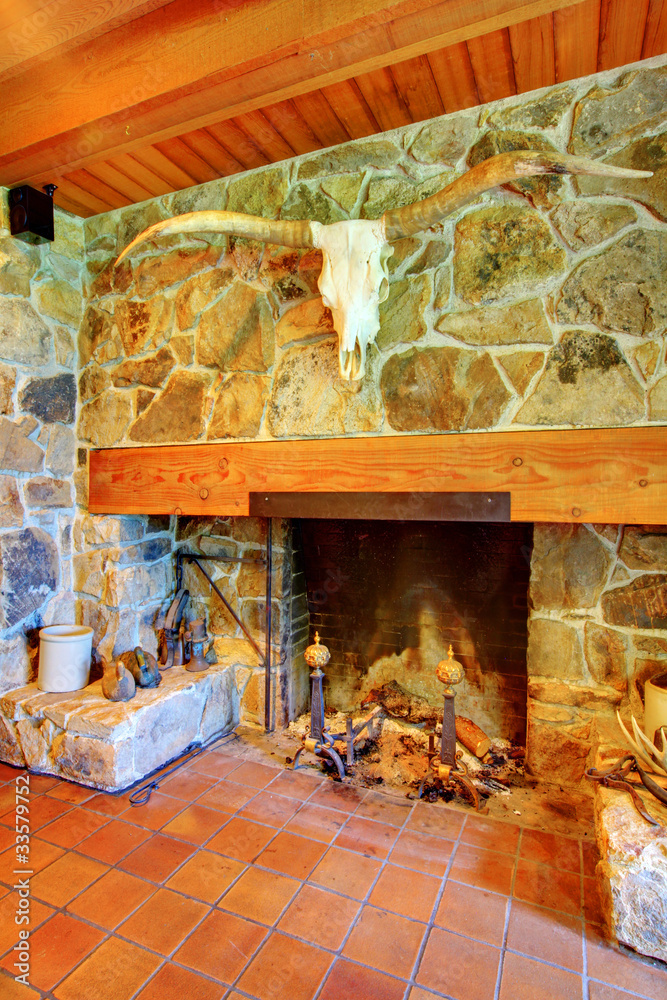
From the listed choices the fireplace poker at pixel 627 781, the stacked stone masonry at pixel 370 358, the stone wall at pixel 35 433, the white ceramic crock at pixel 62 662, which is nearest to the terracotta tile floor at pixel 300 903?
the fireplace poker at pixel 627 781

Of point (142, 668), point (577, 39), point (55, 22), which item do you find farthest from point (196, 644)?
point (577, 39)

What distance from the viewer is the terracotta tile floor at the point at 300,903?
1.32 metres

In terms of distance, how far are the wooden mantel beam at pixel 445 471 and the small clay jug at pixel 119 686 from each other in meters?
0.72

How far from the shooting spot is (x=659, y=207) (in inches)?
65.2

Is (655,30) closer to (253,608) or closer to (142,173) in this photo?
(142,173)

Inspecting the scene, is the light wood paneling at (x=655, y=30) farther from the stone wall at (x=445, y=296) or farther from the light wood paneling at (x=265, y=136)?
the light wood paneling at (x=265, y=136)

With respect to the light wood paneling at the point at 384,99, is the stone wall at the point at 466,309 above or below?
below

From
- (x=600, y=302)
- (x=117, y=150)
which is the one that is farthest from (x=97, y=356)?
(x=600, y=302)

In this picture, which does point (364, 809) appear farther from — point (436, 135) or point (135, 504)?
point (436, 135)

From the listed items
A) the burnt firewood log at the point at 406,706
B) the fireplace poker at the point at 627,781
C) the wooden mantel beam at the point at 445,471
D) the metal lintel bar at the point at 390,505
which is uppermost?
the wooden mantel beam at the point at 445,471

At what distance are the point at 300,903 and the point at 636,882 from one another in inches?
35.9

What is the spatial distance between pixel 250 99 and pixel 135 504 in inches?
66.2

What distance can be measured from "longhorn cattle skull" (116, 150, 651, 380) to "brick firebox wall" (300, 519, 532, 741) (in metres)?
0.90

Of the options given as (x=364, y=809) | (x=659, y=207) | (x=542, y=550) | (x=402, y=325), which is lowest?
(x=364, y=809)
